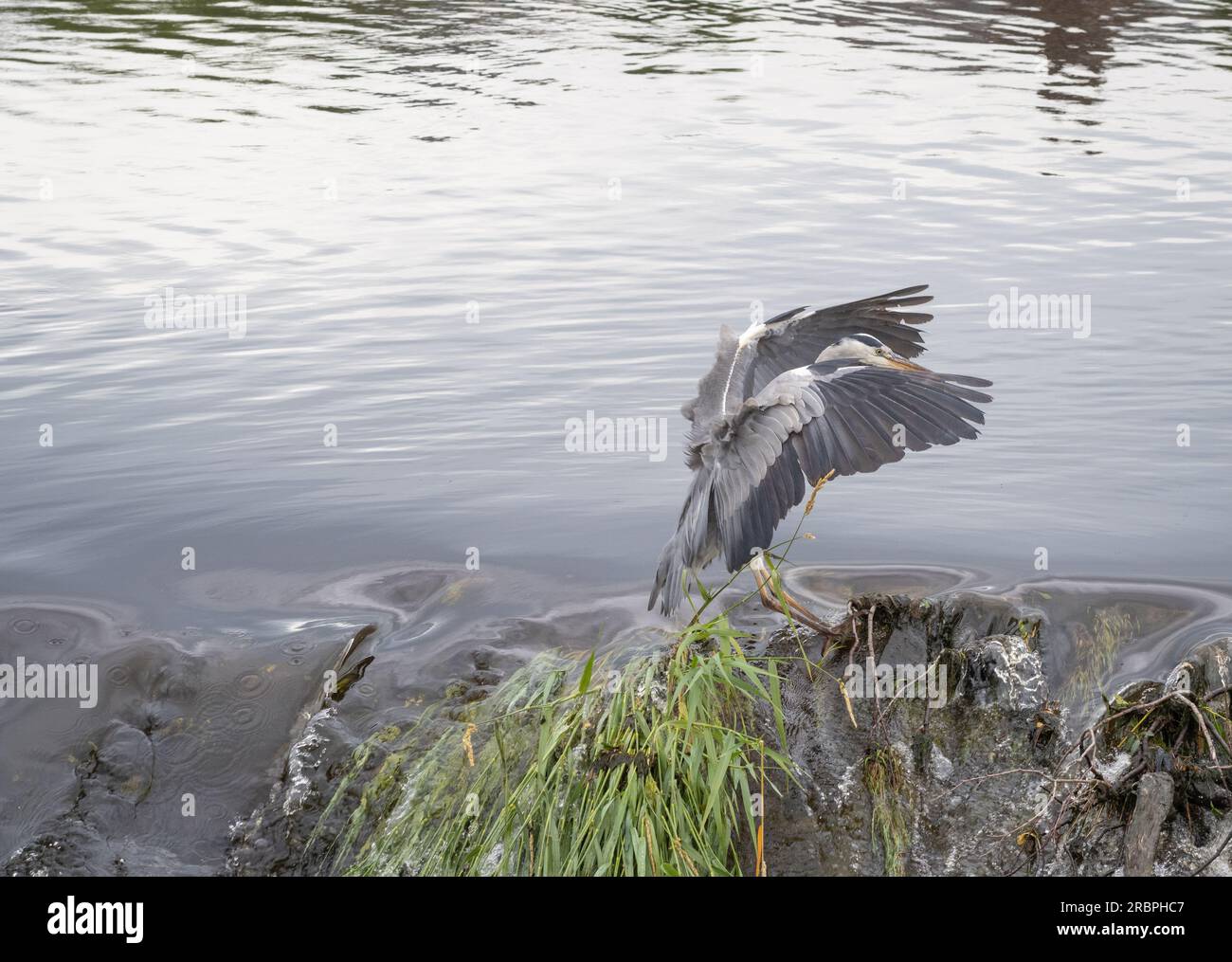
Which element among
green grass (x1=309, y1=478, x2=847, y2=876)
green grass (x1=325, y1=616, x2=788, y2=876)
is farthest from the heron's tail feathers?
green grass (x1=325, y1=616, x2=788, y2=876)

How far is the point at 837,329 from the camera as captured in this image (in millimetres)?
5914

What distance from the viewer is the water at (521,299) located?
674cm

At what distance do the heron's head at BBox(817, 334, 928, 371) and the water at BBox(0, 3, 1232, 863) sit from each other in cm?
141

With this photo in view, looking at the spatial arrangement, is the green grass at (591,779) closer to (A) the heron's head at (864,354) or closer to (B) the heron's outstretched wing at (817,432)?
(B) the heron's outstretched wing at (817,432)

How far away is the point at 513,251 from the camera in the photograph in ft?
37.9

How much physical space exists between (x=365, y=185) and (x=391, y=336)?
3.70m

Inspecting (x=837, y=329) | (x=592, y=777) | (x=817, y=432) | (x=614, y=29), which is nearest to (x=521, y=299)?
(x=837, y=329)

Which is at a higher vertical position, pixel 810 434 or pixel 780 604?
pixel 810 434

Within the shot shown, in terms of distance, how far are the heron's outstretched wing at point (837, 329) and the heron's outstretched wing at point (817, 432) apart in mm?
745

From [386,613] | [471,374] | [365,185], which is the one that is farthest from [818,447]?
[365,185]

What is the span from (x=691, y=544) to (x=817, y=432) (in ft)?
2.13

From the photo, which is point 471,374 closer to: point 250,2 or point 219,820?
point 219,820

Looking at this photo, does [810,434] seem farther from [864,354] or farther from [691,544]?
[691,544]

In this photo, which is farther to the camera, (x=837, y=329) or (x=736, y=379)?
(x=837, y=329)
